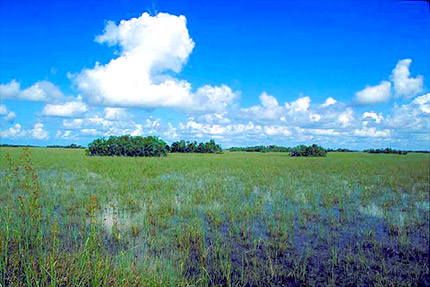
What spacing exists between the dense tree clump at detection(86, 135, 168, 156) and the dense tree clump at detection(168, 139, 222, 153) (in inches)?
631

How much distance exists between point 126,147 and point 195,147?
61.6ft

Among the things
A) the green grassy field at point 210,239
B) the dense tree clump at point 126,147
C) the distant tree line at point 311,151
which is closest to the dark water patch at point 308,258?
the green grassy field at point 210,239

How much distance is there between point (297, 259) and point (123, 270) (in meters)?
2.36

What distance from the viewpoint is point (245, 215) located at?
6148 mm

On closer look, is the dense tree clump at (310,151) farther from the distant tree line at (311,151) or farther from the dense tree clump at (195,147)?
the dense tree clump at (195,147)

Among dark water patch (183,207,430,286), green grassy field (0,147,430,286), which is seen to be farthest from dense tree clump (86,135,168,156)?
dark water patch (183,207,430,286)

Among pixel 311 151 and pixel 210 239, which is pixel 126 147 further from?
pixel 210 239

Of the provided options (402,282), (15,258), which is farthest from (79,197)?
(402,282)

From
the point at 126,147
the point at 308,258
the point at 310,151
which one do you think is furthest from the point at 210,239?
the point at 310,151

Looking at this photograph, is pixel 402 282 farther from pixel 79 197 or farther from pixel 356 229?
pixel 79 197

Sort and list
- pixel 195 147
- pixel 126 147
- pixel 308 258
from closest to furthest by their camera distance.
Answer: pixel 308 258, pixel 126 147, pixel 195 147

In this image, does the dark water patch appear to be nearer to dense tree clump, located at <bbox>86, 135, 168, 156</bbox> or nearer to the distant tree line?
dense tree clump, located at <bbox>86, 135, 168, 156</bbox>

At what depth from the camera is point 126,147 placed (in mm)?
38500

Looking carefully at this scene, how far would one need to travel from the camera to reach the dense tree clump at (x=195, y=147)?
55.1 metres
